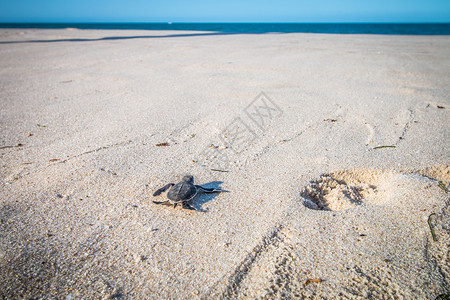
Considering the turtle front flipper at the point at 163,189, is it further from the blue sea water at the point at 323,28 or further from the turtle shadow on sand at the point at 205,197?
the blue sea water at the point at 323,28

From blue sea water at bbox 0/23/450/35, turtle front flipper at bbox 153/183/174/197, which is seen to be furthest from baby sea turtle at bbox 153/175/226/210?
blue sea water at bbox 0/23/450/35

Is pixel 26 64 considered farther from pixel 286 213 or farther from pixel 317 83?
pixel 286 213

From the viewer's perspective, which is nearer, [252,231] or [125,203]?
[252,231]

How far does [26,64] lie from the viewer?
5.96 m

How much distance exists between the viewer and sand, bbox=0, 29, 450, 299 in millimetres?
1197

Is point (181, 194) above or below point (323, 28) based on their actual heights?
below

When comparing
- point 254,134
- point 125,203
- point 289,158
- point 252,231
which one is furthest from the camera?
point 254,134

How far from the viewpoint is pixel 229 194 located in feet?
5.83

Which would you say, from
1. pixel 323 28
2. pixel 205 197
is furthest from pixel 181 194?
pixel 323 28

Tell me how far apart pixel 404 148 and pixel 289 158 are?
104cm

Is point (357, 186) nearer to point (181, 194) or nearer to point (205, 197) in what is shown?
point (205, 197)

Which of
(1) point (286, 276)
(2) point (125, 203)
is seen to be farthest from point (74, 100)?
(1) point (286, 276)

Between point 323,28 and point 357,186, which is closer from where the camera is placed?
point 357,186

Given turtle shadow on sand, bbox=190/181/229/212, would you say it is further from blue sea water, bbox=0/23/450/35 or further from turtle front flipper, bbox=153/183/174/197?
blue sea water, bbox=0/23/450/35
